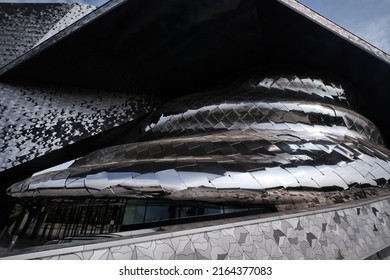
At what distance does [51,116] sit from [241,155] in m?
12.3

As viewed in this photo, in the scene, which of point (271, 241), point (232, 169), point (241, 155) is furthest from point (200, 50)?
point (271, 241)

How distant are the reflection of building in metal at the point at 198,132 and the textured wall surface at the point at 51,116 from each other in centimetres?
8

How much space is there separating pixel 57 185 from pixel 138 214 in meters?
2.56

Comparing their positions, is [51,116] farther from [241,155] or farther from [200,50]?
[241,155]

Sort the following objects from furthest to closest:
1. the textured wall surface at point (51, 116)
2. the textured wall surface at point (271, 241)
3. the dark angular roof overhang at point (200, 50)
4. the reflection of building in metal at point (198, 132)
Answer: the textured wall surface at point (51, 116) → the dark angular roof overhang at point (200, 50) → the reflection of building in metal at point (198, 132) → the textured wall surface at point (271, 241)

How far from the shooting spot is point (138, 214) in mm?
6926

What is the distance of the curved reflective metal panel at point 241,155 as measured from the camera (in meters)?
4.86

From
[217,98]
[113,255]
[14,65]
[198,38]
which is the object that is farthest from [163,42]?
[113,255]

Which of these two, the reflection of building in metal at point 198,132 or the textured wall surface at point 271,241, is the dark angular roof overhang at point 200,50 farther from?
the textured wall surface at point 271,241

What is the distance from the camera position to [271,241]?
347 cm

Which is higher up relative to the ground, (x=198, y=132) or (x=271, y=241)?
(x=198, y=132)

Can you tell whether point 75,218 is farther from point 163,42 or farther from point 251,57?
point 251,57

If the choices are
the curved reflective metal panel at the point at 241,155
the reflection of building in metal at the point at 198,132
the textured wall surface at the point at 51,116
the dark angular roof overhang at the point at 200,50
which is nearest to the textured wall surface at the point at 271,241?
the reflection of building in metal at the point at 198,132

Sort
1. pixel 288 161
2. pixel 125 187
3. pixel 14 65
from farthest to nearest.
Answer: pixel 14 65
pixel 288 161
pixel 125 187
